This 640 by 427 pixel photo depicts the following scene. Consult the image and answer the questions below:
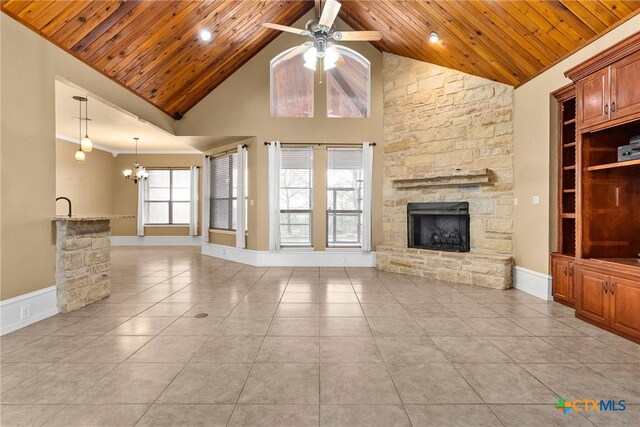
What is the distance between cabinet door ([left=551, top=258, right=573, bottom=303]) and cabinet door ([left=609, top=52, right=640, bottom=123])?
1910 mm

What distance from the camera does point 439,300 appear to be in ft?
13.8

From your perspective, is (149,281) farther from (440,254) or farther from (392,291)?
(440,254)

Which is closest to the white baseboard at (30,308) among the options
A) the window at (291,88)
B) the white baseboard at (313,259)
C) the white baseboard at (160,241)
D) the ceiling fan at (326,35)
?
the white baseboard at (313,259)

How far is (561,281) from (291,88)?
595 cm

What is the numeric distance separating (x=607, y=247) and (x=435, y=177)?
2.62m

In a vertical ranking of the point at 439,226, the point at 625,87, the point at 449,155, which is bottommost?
the point at 439,226

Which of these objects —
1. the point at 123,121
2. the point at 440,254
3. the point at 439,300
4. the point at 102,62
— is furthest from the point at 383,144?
the point at 123,121

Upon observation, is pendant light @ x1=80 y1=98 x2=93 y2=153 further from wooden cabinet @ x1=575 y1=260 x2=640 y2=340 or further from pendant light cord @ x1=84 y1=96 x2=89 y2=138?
wooden cabinet @ x1=575 y1=260 x2=640 y2=340

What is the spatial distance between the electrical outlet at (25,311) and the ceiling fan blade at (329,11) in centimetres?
456

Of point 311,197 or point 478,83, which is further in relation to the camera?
point 311,197

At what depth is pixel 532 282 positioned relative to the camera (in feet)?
14.7

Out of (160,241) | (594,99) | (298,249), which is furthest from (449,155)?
(160,241)

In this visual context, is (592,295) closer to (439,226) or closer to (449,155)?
(439,226)

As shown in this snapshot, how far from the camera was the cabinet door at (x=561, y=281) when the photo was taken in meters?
3.93
